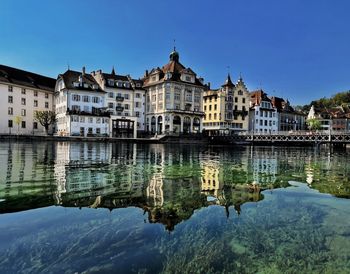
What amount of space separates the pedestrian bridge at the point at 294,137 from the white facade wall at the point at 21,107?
50487 mm

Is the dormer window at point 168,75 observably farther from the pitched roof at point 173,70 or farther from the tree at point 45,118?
the tree at point 45,118

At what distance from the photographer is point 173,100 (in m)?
94.4

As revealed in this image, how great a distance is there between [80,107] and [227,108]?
4694 centimetres

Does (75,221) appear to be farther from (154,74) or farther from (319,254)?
(154,74)

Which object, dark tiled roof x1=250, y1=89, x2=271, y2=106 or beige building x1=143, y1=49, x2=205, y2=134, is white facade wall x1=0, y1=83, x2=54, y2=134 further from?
dark tiled roof x1=250, y1=89, x2=271, y2=106

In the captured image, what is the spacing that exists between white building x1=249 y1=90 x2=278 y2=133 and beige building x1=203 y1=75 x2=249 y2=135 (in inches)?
127

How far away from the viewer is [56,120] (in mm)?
91625

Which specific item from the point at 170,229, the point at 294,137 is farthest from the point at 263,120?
the point at 170,229

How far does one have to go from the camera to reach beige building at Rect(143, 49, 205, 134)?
93.8m

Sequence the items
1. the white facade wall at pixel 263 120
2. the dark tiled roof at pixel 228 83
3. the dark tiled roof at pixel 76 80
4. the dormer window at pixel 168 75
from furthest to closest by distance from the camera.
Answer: the white facade wall at pixel 263 120
the dark tiled roof at pixel 228 83
the dormer window at pixel 168 75
the dark tiled roof at pixel 76 80

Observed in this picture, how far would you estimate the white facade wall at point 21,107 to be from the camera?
3317 inches

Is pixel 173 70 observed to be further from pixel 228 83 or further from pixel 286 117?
pixel 286 117

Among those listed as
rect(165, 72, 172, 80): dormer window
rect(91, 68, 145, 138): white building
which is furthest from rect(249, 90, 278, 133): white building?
rect(91, 68, 145, 138): white building

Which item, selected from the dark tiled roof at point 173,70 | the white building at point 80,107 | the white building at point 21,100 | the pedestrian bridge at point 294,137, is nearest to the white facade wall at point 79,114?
the white building at point 80,107
